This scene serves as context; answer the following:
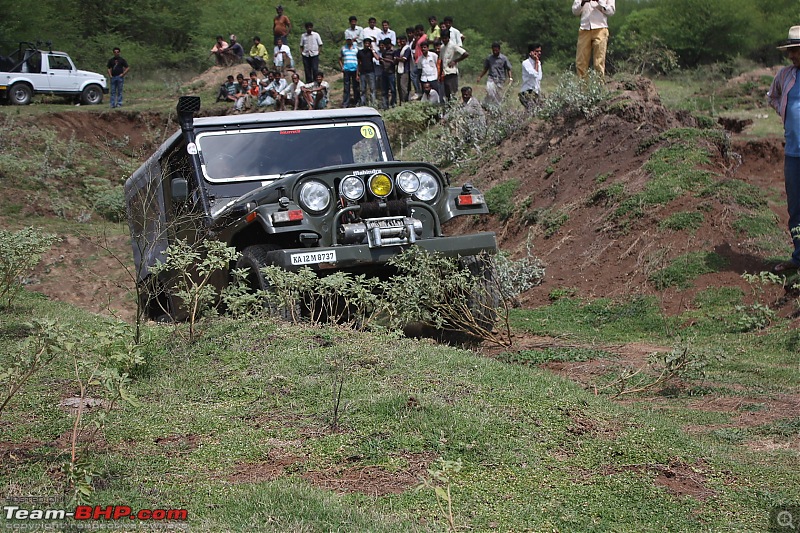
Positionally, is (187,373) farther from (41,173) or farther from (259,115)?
(41,173)

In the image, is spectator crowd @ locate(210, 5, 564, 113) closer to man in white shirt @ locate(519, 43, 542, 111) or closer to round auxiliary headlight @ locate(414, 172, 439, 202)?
man in white shirt @ locate(519, 43, 542, 111)

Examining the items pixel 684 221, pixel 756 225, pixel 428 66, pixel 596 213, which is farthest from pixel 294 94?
pixel 756 225

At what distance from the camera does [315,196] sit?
323 inches

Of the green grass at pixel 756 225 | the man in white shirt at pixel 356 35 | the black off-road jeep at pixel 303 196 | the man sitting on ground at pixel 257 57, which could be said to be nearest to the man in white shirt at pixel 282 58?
the man sitting on ground at pixel 257 57

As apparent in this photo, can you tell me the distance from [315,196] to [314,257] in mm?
628

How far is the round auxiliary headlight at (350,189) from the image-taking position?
27.1ft

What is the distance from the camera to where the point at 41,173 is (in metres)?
19.3

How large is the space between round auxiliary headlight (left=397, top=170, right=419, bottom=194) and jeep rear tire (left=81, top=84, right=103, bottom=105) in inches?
873

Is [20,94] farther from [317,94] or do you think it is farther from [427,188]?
[427,188]

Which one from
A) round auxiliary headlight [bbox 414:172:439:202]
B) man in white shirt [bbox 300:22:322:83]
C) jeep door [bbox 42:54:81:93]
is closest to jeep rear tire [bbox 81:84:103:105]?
jeep door [bbox 42:54:81:93]

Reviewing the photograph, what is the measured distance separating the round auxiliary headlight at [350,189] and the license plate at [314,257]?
60 centimetres

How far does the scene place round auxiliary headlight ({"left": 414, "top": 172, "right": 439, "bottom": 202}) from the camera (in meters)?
8.62

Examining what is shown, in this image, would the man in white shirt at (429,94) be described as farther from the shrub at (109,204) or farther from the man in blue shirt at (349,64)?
the shrub at (109,204)

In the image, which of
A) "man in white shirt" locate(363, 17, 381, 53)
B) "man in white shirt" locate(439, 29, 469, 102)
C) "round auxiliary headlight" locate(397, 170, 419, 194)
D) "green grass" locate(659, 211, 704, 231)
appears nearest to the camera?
"round auxiliary headlight" locate(397, 170, 419, 194)
